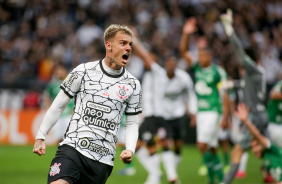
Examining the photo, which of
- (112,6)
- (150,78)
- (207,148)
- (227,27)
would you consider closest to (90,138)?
(227,27)

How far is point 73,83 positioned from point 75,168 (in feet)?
2.71

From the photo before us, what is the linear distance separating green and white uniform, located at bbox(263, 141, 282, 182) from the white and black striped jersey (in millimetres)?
2547

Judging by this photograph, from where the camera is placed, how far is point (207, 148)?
9750 mm

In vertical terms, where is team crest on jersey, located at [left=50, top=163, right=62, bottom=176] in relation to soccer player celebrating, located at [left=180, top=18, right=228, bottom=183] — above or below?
below

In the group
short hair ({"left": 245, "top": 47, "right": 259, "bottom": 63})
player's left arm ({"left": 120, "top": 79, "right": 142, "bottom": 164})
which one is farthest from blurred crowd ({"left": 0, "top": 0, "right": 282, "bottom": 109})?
player's left arm ({"left": 120, "top": 79, "right": 142, "bottom": 164})

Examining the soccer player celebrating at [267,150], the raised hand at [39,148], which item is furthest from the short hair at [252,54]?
the raised hand at [39,148]

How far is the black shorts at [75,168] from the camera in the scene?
15.5 feet

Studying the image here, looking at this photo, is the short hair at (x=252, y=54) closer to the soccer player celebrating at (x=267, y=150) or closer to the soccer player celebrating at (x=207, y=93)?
the soccer player celebrating at (x=207, y=93)

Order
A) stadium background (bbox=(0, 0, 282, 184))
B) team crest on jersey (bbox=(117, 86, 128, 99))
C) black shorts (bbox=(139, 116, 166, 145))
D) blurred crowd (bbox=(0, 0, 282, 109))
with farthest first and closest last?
1. blurred crowd (bbox=(0, 0, 282, 109))
2. stadium background (bbox=(0, 0, 282, 184))
3. black shorts (bbox=(139, 116, 166, 145))
4. team crest on jersey (bbox=(117, 86, 128, 99))

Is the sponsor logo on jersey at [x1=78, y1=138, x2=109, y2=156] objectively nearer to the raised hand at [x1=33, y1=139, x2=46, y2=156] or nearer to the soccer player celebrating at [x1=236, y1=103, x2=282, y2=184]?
the raised hand at [x1=33, y1=139, x2=46, y2=156]

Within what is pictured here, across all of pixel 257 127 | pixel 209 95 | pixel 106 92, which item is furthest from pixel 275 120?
pixel 106 92

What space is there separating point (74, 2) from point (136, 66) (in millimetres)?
5194

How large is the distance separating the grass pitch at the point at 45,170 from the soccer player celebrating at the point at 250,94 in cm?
203

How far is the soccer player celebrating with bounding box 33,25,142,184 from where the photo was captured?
16.1 ft
